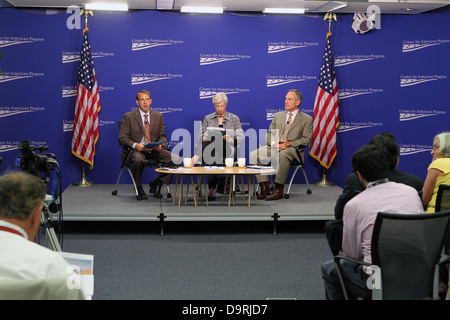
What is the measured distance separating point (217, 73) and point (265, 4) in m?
1.18

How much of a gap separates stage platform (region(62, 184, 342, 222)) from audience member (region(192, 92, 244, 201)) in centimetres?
46

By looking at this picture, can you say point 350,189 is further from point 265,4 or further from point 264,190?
point 265,4

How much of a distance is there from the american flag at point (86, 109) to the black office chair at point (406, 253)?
218 inches

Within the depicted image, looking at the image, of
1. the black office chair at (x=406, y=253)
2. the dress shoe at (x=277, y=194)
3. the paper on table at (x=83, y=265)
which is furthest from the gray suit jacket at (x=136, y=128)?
the paper on table at (x=83, y=265)

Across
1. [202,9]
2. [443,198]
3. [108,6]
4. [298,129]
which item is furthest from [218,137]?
[443,198]

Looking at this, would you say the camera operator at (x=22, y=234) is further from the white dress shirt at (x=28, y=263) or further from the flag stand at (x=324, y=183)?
the flag stand at (x=324, y=183)

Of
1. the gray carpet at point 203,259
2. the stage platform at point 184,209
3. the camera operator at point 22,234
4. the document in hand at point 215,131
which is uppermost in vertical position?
the document in hand at point 215,131

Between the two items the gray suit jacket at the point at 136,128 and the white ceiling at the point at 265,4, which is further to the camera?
the white ceiling at the point at 265,4

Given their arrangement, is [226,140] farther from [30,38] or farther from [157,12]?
[30,38]

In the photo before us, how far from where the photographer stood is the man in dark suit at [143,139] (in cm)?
669

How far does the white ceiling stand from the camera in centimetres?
732

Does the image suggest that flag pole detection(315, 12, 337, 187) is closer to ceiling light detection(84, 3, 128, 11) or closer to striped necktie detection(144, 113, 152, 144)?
striped necktie detection(144, 113, 152, 144)

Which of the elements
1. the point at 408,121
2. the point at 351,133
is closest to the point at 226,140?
the point at 351,133

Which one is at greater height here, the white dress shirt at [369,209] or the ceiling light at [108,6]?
the ceiling light at [108,6]
